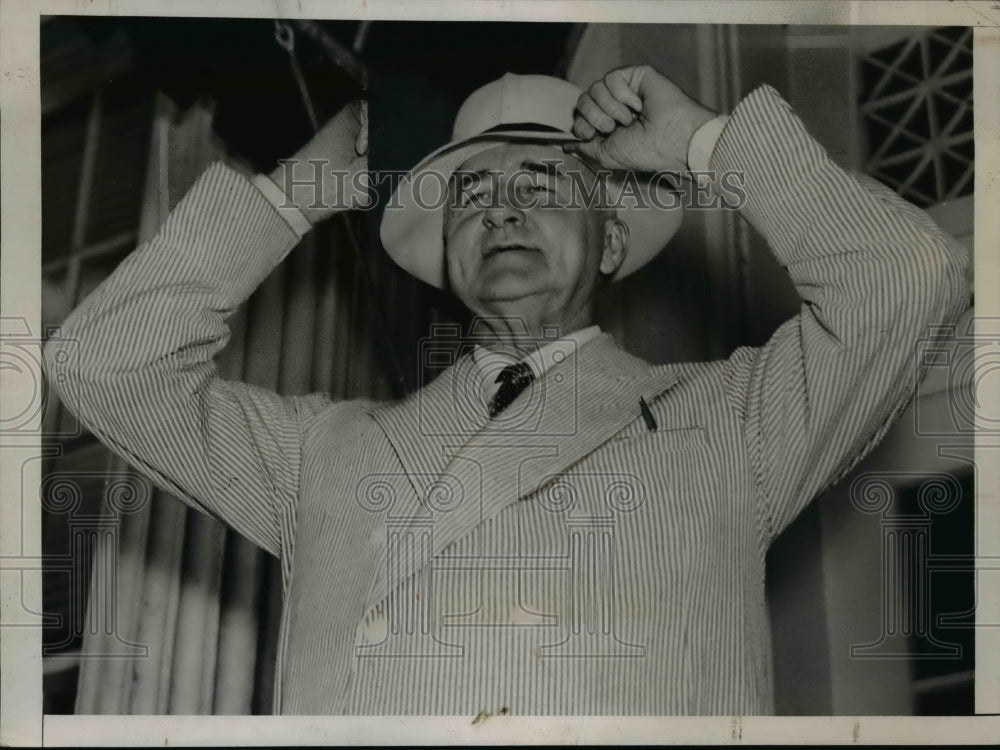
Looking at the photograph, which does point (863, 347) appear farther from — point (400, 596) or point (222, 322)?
point (222, 322)

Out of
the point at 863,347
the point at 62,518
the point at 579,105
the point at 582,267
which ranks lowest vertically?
the point at 62,518

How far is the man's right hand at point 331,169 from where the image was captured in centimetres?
200

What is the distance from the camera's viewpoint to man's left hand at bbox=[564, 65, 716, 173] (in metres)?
1.98

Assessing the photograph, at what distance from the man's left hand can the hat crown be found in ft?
0.08

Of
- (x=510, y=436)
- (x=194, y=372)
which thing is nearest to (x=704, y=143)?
(x=510, y=436)

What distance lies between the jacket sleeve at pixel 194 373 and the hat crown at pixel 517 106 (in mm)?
302

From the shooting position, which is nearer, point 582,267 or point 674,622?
point 674,622

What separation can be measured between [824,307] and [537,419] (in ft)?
1.32

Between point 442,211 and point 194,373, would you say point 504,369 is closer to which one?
point 442,211

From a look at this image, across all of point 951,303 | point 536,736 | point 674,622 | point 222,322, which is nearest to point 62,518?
point 222,322

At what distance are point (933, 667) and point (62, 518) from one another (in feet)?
3.97

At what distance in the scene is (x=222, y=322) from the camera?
1.96 m

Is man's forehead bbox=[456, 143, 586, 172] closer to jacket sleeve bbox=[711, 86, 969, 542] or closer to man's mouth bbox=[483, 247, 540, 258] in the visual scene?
man's mouth bbox=[483, 247, 540, 258]

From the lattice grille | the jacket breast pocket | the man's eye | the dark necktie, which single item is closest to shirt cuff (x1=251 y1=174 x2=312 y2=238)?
the man's eye
